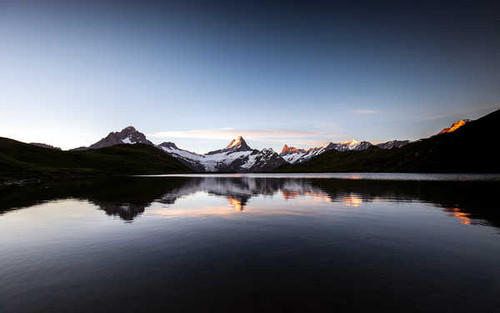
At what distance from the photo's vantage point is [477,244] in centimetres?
1988

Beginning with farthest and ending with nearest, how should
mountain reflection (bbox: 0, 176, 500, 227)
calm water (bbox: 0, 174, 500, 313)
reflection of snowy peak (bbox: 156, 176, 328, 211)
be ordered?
1. reflection of snowy peak (bbox: 156, 176, 328, 211)
2. mountain reflection (bbox: 0, 176, 500, 227)
3. calm water (bbox: 0, 174, 500, 313)

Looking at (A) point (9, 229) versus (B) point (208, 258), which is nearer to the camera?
(B) point (208, 258)

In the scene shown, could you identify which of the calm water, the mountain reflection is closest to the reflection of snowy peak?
the mountain reflection

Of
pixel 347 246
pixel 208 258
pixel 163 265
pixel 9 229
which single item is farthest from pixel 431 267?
pixel 9 229

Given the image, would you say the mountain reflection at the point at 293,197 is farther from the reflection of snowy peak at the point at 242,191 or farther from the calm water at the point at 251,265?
the calm water at the point at 251,265

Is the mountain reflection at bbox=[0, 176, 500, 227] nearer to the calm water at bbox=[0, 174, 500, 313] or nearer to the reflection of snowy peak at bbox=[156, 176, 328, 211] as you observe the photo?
the reflection of snowy peak at bbox=[156, 176, 328, 211]

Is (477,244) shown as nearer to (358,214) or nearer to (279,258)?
(358,214)

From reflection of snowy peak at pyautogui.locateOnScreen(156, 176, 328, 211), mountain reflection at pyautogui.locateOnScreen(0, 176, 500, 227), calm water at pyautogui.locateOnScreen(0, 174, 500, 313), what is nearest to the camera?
calm water at pyautogui.locateOnScreen(0, 174, 500, 313)

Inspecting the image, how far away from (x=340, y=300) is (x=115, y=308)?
1028 centimetres

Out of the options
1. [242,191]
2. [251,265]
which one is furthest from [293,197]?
[251,265]

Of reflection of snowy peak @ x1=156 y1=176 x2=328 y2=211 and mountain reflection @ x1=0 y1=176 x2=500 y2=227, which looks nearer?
mountain reflection @ x1=0 y1=176 x2=500 y2=227

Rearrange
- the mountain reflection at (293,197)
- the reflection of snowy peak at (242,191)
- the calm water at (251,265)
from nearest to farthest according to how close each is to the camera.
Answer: the calm water at (251,265), the mountain reflection at (293,197), the reflection of snowy peak at (242,191)

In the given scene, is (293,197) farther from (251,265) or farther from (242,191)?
(251,265)

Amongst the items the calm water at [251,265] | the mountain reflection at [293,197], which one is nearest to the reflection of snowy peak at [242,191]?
the mountain reflection at [293,197]
